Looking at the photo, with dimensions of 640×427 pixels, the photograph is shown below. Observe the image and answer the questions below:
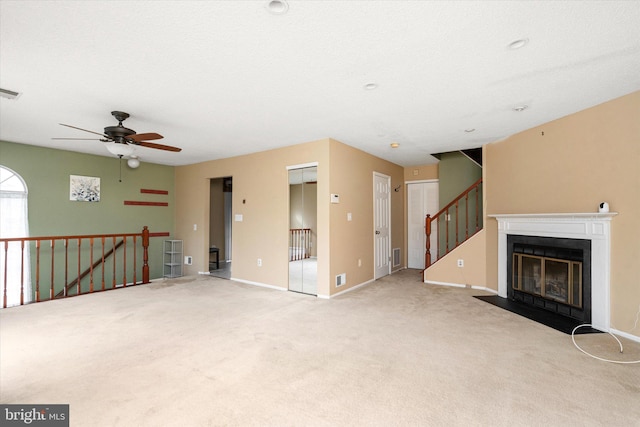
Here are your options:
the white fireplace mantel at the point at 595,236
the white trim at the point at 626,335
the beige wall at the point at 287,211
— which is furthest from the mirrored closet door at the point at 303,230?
the white trim at the point at 626,335

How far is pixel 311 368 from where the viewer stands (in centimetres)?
232

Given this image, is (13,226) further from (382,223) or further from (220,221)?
(382,223)

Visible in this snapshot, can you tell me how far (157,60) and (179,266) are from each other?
216 inches

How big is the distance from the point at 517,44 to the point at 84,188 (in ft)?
22.7

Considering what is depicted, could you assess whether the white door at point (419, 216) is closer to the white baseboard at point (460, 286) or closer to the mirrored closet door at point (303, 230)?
the white baseboard at point (460, 286)

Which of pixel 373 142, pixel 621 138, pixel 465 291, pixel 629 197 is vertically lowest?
pixel 465 291

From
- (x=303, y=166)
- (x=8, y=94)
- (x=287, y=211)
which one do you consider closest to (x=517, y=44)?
(x=303, y=166)

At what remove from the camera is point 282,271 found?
5.03 meters

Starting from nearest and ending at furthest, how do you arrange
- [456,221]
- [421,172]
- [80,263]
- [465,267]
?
[465,267], [80,263], [456,221], [421,172]

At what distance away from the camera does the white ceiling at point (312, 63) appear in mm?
1769

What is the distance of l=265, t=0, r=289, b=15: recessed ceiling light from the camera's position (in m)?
1.66

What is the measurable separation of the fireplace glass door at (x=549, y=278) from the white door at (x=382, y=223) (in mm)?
2280

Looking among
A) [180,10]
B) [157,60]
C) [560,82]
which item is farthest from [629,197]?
[157,60]

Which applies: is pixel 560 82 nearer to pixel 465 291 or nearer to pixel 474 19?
pixel 474 19
